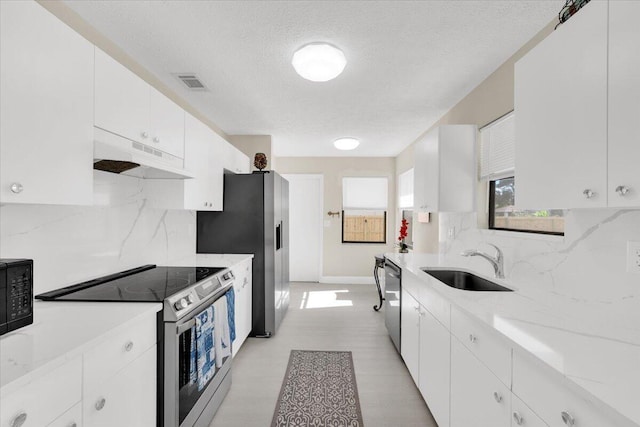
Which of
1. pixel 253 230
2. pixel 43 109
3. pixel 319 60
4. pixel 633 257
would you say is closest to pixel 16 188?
pixel 43 109

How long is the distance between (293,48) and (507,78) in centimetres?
165

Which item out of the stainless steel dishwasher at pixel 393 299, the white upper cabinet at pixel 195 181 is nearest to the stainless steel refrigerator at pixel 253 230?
the white upper cabinet at pixel 195 181

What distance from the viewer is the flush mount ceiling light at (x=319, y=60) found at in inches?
87.2

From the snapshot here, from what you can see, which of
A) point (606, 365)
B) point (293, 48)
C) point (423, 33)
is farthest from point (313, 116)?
point (606, 365)

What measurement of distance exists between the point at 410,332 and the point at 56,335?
228cm

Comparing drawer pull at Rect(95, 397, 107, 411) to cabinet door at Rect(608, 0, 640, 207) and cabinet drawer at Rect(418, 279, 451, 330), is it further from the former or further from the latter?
cabinet door at Rect(608, 0, 640, 207)

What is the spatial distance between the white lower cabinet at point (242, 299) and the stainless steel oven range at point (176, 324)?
0.61 m

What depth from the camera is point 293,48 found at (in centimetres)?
229

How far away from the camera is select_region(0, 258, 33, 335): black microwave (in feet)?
3.67

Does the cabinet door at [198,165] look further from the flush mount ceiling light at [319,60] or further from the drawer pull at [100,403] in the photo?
the drawer pull at [100,403]

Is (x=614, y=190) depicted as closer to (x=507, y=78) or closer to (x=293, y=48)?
(x=507, y=78)

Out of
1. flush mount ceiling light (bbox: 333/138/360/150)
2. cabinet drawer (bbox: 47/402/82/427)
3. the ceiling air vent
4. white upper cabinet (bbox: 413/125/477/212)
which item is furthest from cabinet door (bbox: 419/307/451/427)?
flush mount ceiling light (bbox: 333/138/360/150)

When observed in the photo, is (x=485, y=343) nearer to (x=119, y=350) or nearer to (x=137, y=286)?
(x=119, y=350)

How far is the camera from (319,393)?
2445mm
